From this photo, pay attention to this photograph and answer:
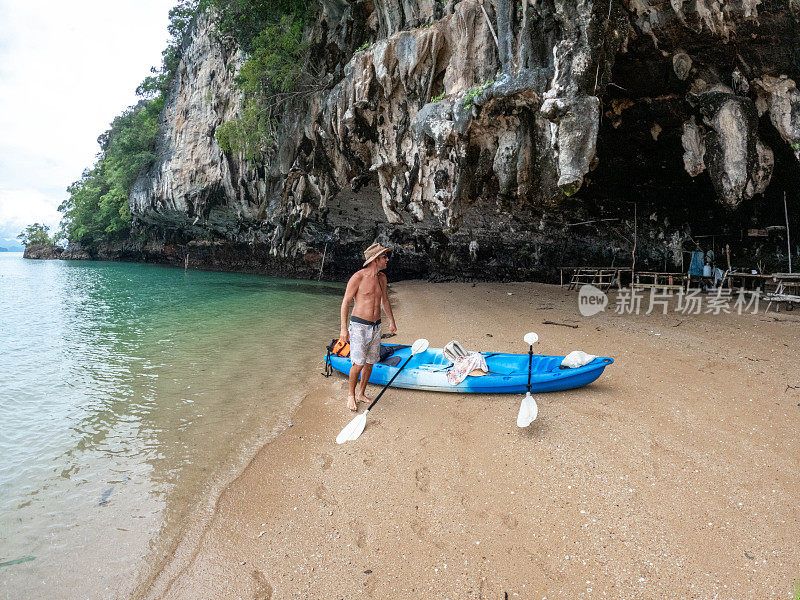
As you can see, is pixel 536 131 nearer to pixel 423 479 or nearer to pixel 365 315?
pixel 365 315

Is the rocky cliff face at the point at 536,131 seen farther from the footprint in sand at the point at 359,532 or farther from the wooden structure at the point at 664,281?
the footprint in sand at the point at 359,532

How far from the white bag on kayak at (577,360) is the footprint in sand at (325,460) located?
3125 millimetres

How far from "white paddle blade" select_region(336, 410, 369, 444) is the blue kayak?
1.21 m

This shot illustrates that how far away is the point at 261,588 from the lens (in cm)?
265

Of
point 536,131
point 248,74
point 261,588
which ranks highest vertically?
point 248,74

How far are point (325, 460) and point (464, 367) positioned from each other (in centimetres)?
223

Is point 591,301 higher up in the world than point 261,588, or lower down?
higher up

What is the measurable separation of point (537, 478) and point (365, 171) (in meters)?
14.6

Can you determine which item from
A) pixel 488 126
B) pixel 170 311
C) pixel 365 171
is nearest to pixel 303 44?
pixel 365 171

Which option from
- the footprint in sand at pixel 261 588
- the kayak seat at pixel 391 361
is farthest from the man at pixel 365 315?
the footprint in sand at pixel 261 588

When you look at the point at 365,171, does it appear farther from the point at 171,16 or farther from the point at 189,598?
the point at 171,16

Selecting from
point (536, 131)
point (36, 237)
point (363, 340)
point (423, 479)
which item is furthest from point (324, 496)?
point (36, 237)

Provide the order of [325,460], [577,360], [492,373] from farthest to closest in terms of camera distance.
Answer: [492,373], [577,360], [325,460]

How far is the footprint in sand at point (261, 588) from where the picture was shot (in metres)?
2.58
